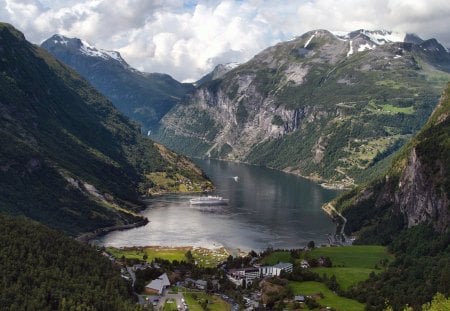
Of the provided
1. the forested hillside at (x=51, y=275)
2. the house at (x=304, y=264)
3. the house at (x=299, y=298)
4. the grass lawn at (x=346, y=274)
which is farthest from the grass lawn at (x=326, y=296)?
the forested hillside at (x=51, y=275)

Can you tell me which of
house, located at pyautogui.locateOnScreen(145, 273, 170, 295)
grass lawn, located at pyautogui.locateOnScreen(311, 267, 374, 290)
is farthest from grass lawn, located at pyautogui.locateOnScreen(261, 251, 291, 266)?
house, located at pyautogui.locateOnScreen(145, 273, 170, 295)

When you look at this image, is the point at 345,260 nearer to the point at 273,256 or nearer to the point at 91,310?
the point at 273,256

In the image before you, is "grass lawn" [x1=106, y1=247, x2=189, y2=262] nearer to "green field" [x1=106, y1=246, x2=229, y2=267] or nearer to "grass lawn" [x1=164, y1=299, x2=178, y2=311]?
"green field" [x1=106, y1=246, x2=229, y2=267]

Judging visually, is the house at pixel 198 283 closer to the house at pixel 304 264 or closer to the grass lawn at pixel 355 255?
the house at pixel 304 264

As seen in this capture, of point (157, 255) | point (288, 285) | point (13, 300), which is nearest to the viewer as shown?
point (13, 300)

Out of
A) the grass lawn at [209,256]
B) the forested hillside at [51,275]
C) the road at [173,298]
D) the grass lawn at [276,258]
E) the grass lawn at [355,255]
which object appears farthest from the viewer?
the grass lawn at [209,256]

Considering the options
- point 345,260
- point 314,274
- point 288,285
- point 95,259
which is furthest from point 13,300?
point 345,260
